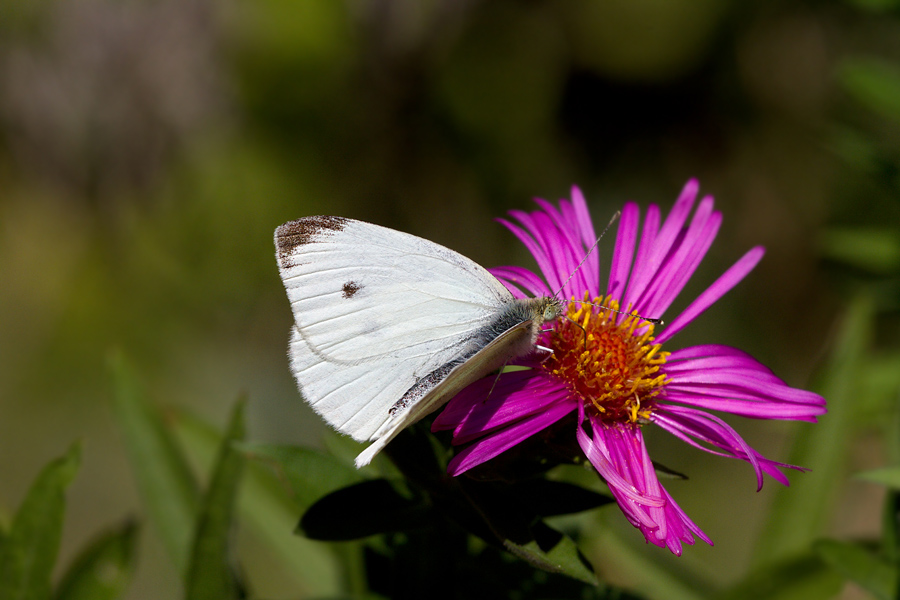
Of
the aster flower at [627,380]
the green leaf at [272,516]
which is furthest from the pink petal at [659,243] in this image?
the green leaf at [272,516]

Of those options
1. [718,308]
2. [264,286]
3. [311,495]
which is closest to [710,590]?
[311,495]

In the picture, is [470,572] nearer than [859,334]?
→ Yes

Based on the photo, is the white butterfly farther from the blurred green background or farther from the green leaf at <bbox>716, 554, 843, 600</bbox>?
the blurred green background

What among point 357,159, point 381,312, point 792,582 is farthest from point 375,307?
point 357,159

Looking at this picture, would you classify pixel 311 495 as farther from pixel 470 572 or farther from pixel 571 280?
pixel 571 280

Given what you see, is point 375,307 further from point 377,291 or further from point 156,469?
point 156,469

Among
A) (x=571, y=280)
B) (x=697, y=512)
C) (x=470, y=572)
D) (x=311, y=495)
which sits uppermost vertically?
(x=571, y=280)
